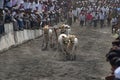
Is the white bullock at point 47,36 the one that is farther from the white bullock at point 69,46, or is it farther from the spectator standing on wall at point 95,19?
the spectator standing on wall at point 95,19

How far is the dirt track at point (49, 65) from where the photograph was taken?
14.3 metres

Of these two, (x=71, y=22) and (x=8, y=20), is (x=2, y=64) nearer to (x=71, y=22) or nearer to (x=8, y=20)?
(x=8, y=20)

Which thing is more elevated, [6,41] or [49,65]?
[6,41]

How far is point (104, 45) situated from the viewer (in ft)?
78.5

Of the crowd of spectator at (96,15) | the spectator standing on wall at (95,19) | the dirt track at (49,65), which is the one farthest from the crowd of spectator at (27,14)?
the spectator standing on wall at (95,19)

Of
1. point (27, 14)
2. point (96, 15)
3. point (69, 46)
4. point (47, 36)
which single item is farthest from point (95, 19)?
point (69, 46)

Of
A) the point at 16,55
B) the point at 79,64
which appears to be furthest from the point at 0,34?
the point at 79,64

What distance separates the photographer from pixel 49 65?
16.4 metres

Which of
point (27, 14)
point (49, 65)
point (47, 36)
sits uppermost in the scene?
point (27, 14)

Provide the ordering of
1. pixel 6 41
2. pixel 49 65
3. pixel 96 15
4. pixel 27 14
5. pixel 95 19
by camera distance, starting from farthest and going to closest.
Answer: pixel 96 15, pixel 95 19, pixel 27 14, pixel 6 41, pixel 49 65

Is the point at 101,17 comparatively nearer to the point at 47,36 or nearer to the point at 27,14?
the point at 27,14

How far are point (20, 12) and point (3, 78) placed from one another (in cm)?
1128

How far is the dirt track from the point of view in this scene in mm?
14289

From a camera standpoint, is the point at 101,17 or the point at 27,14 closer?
the point at 27,14
